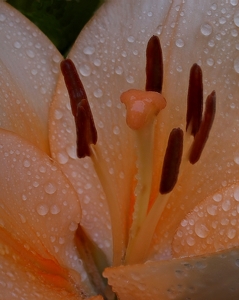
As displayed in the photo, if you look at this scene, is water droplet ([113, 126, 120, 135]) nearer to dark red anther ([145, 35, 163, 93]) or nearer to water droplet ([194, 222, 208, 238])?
dark red anther ([145, 35, 163, 93])

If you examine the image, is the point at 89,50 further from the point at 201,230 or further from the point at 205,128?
the point at 201,230

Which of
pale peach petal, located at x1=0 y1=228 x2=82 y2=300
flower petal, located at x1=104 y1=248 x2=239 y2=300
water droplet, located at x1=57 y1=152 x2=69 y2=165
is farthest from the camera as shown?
water droplet, located at x1=57 y1=152 x2=69 y2=165

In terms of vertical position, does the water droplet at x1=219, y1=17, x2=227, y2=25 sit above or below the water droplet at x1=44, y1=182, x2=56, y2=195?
above

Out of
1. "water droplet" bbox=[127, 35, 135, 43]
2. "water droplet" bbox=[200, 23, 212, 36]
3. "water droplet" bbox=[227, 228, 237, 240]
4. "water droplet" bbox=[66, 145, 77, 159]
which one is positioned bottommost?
"water droplet" bbox=[66, 145, 77, 159]

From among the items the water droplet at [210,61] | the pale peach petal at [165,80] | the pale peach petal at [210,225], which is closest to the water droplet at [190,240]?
the pale peach petal at [210,225]

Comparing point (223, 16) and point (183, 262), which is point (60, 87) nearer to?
point (223, 16)

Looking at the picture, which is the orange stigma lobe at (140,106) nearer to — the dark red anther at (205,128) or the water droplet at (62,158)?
the dark red anther at (205,128)

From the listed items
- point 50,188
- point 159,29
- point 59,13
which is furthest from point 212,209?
point 59,13

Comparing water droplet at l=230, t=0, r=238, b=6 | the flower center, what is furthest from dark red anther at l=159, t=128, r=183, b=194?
water droplet at l=230, t=0, r=238, b=6
